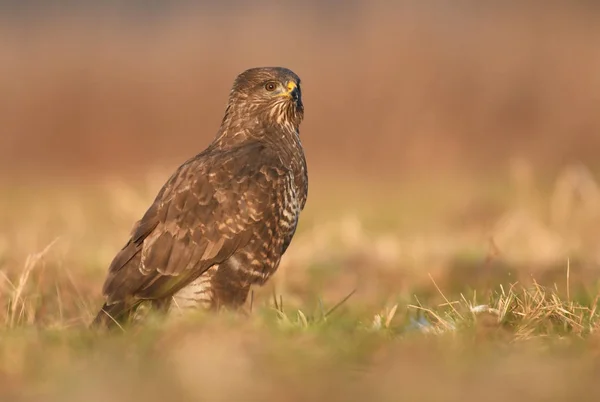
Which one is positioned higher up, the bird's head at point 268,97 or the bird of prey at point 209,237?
the bird's head at point 268,97

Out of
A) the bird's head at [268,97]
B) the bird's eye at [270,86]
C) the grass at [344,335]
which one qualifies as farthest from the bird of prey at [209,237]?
the bird's eye at [270,86]

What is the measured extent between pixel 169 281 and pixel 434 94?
1167 cm

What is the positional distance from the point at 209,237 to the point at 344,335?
4.87 ft

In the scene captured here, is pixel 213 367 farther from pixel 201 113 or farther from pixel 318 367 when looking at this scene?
pixel 201 113

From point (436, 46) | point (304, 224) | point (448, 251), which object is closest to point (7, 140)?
point (436, 46)

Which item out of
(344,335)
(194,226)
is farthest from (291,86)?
(344,335)

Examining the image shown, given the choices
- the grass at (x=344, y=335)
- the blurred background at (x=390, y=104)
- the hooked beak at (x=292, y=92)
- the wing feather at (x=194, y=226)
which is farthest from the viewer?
the blurred background at (x=390, y=104)

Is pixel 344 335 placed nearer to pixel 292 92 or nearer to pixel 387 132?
pixel 292 92

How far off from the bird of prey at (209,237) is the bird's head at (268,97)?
1.53 feet

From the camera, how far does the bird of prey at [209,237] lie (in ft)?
19.4

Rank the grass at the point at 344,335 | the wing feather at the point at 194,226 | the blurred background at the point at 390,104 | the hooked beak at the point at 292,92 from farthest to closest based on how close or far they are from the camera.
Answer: the blurred background at the point at 390,104
the hooked beak at the point at 292,92
the wing feather at the point at 194,226
the grass at the point at 344,335

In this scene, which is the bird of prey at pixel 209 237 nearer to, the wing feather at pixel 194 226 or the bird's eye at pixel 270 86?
the wing feather at pixel 194 226

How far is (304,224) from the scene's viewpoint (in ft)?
39.1

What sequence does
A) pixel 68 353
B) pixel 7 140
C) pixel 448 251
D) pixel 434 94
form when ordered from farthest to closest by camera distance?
pixel 7 140 < pixel 434 94 < pixel 448 251 < pixel 68 353
